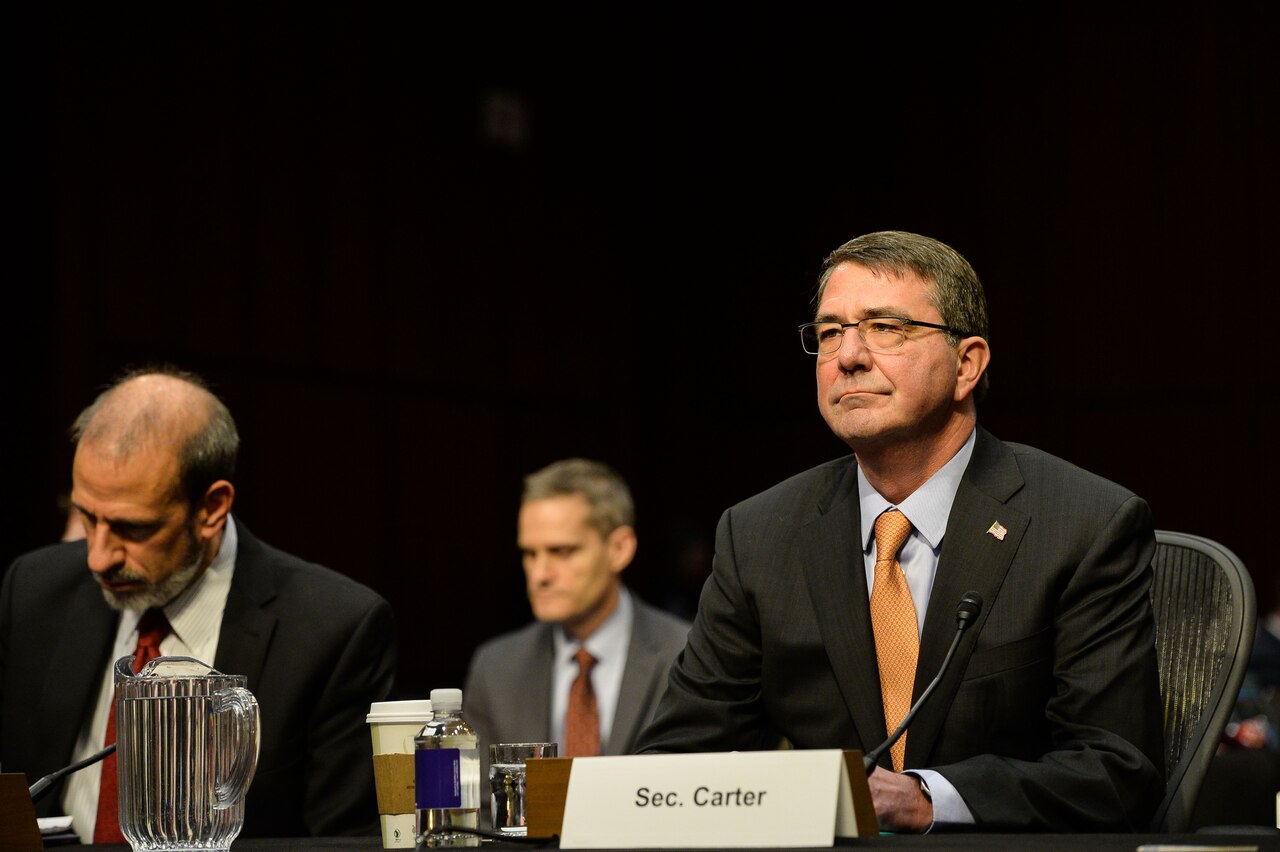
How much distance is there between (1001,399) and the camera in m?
7.75

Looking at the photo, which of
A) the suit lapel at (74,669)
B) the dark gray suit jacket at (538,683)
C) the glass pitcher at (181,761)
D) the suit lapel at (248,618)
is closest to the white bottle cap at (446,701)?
the glass pitcher at (181,761)

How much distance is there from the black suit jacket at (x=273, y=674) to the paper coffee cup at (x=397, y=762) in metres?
0.80

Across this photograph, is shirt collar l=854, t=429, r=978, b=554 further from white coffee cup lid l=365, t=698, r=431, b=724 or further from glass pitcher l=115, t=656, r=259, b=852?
glass pitcher l=115, t=656, r=259, b=852

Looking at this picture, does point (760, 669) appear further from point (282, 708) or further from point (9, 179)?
point (9, 179)

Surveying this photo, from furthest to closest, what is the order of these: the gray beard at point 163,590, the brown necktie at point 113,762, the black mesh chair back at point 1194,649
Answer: the gray beard at point 163,590 → the brown necktie at point 113,762 → the black mesh chair back at point 1194,649

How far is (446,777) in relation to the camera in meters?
1.78

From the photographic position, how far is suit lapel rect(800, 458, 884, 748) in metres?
2.27

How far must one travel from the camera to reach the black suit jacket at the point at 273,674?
268cm

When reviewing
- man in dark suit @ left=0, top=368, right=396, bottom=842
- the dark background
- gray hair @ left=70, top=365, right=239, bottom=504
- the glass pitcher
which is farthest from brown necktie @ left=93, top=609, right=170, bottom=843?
the dark background

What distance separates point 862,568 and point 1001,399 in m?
5.59

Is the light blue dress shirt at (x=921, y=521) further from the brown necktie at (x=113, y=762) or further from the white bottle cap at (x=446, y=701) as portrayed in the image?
the brown necktie at (x=113, y=762)

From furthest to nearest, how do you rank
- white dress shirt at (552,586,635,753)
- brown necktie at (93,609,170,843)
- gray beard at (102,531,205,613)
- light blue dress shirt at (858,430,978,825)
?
1. white dress shirt at (552,586,635,753)
2. gray beard at (102,531,205,613)
3. brown necktie at (93,609,170,843)
4. light blue dress shirt at (858,430,978,825)

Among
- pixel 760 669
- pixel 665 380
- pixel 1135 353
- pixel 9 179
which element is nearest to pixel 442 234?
pixel 665 380

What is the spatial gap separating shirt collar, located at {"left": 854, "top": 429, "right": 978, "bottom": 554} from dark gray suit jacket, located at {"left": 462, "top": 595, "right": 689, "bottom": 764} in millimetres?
1874
